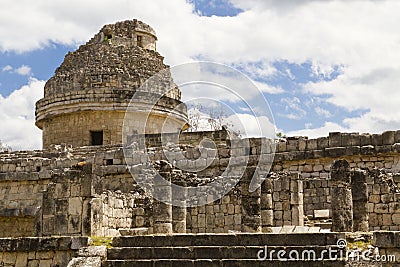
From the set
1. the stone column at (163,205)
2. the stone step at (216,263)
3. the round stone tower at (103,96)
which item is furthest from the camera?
the round stone tower at (103,96)

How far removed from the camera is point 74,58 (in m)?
25.4

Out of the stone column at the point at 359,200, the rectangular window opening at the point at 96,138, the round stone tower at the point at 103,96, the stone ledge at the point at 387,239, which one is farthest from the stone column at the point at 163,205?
the rectangular window opening at the point at 96,138

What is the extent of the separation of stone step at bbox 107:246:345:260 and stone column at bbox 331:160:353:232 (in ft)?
6.54

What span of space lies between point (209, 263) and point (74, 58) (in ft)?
52.5

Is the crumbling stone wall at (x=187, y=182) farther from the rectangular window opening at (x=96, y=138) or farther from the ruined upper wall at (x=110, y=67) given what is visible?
the ruined upper wall at (x=110, y=67)

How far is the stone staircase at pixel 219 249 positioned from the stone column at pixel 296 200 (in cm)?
336

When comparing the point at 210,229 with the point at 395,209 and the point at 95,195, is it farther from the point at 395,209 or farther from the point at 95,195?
the point at 395,209

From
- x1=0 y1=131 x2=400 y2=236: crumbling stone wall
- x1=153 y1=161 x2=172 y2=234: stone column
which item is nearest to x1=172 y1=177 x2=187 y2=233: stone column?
x1=0 y1=131 x2=400 y2=236: crumbling stone wall

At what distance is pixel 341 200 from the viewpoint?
12.6m

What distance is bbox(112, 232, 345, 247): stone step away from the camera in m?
10.8

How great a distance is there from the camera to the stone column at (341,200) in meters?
12.5

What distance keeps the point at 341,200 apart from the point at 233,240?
2.53m

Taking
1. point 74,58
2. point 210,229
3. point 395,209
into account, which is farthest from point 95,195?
point 74,58

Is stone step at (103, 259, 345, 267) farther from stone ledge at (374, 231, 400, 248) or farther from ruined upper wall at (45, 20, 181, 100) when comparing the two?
ruined upper wall at (45, 20, 181, 100)
